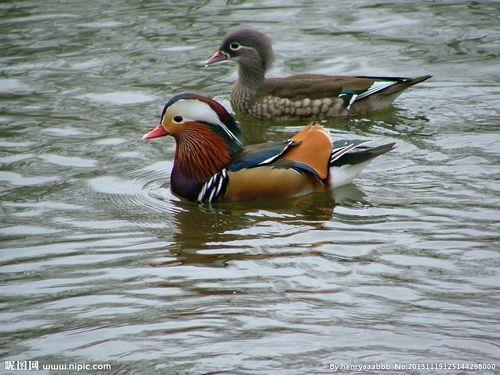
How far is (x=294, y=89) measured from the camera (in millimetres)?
10305

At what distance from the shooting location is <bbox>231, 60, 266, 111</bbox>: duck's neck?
1068 centimetres

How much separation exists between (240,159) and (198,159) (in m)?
0.37

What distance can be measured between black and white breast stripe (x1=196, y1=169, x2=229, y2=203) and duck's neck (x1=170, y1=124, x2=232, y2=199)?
58mm

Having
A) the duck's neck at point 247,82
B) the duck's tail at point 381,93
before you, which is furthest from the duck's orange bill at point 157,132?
the duck's tail at point 381,93

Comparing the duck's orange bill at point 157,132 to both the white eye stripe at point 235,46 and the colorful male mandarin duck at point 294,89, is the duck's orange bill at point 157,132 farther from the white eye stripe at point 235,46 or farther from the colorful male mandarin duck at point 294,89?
the white eye stripe at point 235,46

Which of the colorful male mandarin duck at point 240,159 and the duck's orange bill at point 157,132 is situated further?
the duck's orange bill at point 157,132

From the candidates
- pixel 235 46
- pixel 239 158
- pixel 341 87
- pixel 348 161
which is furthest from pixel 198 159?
pixel 235 46

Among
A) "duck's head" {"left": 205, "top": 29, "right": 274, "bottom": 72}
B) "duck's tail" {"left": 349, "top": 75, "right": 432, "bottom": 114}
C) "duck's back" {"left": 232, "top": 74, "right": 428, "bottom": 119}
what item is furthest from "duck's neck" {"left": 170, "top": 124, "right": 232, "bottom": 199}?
"duck's head" {"left": 205, "top": 29, "right": 274, "bottom": 72}

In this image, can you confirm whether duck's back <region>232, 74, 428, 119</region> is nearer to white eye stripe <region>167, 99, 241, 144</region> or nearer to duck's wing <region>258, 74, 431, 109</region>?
duck's wing <region>258, 74, 431, 109</region>

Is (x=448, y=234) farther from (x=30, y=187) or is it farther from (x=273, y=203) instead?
(x=30, y=187)

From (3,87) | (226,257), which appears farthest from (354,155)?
(3,87)

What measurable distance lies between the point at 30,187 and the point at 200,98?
4.98 ft

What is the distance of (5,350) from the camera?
5.04 m

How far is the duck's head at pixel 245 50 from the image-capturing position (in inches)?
426
